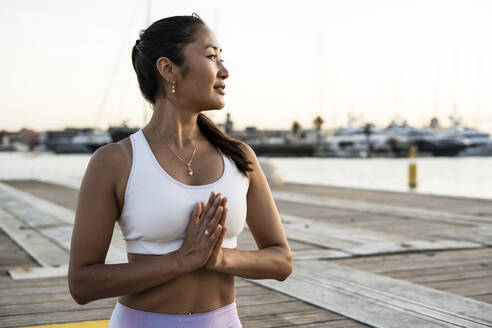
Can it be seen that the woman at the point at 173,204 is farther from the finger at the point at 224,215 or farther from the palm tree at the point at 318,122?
the palm tree at the point at 318,122

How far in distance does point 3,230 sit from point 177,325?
6.69m

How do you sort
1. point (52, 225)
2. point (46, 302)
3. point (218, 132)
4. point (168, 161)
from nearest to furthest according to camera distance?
point (168, 161) < point (218, 132) < point (46, 302) < point (52, 225)

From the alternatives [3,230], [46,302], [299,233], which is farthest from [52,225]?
[46,302]

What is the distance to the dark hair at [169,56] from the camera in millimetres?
1588

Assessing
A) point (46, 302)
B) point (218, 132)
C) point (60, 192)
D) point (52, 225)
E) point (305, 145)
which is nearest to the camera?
point (218, 132)

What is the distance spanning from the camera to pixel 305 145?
101 metres

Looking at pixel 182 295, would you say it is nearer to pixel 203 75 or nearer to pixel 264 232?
pixel 264 232

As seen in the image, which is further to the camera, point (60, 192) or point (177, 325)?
point (60, 192)

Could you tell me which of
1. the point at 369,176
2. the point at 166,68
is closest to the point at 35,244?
the point at 166,68

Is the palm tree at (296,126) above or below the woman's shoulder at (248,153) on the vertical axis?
below

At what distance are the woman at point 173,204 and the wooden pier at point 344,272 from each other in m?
2.03

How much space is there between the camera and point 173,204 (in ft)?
4.97

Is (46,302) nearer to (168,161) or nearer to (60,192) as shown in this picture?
(168,161)

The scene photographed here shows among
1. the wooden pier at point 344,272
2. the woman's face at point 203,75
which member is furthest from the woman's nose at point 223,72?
the wooden pier at point 344,272
